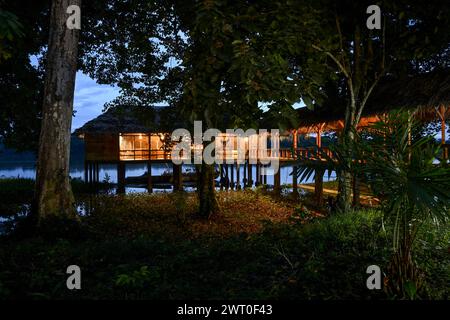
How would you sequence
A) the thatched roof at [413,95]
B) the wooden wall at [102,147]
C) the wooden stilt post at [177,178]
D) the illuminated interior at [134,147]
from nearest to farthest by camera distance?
1. the thatched roof at [413,95]
2. the wooden stilt post at [177,178]
3. the wooden wall at [102,147]
4. the illuminated interior at [134,147]

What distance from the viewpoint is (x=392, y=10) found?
9.29 meters

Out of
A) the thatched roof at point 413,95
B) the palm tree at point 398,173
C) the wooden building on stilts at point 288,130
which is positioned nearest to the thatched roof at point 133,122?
the wooden building on stilts at point 288,130

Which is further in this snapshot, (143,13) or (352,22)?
(143,13)

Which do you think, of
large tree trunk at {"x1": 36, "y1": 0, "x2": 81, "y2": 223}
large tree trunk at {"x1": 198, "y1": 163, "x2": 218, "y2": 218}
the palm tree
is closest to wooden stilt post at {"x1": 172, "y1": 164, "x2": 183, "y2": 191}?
large tree trunk at {"x1": 198, "y1": 163, "x2": 218, "y2": 218}

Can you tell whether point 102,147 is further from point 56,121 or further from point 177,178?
point 56,121

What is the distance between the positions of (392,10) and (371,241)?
263 inches

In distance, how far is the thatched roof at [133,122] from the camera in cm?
1323

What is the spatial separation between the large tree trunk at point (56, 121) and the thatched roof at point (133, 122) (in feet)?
17.0

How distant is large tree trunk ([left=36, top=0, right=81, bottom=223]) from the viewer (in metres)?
7.65

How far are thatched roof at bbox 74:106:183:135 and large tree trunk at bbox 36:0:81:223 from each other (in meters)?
5.17

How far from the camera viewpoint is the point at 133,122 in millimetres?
22062

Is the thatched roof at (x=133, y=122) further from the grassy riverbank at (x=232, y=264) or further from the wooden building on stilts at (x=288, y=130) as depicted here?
the grassy riverbank at (x=232, y=264)
